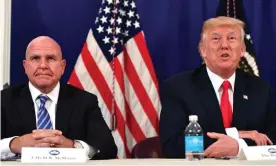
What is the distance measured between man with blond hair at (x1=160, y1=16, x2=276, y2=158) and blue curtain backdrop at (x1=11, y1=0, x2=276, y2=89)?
1.14 m

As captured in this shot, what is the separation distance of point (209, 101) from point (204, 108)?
6 centimetres

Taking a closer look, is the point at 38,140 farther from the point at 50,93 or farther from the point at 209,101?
the point at 209,101

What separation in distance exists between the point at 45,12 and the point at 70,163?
2732 mm

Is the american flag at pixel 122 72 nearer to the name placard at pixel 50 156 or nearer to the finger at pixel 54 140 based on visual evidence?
the finger at pixel 54 140

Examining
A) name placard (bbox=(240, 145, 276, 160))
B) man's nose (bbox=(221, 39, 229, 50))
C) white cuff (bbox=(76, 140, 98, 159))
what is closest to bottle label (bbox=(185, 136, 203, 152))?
name placard (bbox=(240, 145, 276, 160))

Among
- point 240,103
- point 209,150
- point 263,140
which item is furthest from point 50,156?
point 240,103

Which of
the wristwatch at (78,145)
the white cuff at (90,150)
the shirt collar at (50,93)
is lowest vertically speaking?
the white cuff at (90,150)

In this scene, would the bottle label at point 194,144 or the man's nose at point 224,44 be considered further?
the man's nose at point 224,44

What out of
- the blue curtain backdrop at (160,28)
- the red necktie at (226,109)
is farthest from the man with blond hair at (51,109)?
the blue curtain backdrop at (160,28)

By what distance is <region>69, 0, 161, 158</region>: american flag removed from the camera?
4543mm

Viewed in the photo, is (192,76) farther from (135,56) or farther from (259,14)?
(259,14)

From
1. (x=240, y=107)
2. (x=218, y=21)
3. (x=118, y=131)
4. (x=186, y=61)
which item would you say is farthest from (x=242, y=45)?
(x=118, y=131)

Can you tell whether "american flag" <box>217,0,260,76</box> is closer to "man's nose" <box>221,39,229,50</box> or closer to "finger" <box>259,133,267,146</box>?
"man's nose" <box>221,39,229,50</box>

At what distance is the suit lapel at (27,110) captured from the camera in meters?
3.24
